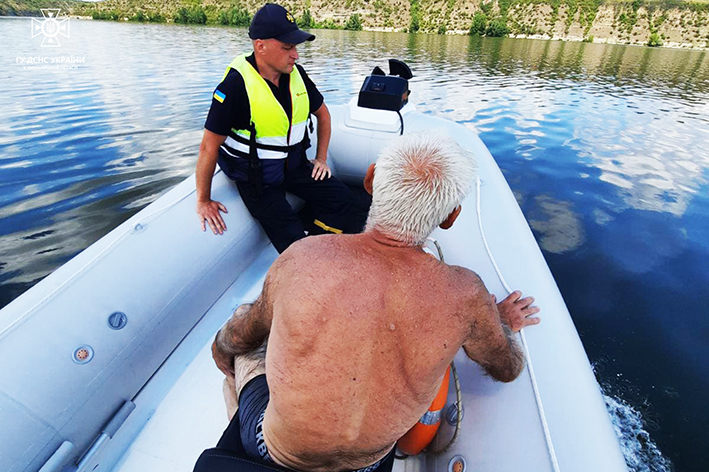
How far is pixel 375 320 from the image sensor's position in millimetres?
777

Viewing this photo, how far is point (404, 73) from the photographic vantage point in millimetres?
3434

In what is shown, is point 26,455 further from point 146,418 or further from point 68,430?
point 146,418

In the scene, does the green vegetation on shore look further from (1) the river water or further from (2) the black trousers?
(2) the black trousers

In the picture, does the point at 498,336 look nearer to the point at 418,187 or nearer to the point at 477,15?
the point at 418,187

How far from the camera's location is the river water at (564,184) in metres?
2.54

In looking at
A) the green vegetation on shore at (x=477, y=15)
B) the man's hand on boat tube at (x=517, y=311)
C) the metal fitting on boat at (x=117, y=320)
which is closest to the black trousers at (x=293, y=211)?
the metal fitting on boat at (x=117, y=320)

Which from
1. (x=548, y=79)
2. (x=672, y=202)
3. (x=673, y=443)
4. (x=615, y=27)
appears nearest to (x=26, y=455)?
(x=673, y=443)

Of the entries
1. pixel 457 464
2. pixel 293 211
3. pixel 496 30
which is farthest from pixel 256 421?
pixel 496 30

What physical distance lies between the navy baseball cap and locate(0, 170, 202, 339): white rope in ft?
2.93

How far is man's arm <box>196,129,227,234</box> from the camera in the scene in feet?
6.27

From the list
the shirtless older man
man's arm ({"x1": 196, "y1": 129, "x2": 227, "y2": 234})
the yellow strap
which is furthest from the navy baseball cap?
the shirtless older man

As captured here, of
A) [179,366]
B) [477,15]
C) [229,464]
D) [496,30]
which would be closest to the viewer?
[229,464]

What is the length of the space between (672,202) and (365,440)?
212 inches

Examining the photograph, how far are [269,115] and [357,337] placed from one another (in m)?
1.60
